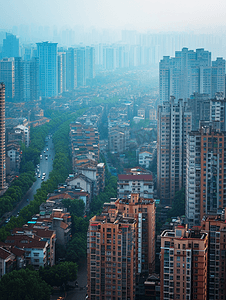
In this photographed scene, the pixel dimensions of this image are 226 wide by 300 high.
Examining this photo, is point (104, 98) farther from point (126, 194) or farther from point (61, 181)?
point (126, 194)

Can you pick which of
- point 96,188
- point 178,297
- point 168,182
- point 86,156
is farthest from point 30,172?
point 178,297

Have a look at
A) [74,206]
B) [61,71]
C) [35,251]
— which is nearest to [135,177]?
[74,206]

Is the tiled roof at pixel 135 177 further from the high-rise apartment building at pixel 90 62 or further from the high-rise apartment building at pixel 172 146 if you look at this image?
the high-rise apartment building at pixel 90 62

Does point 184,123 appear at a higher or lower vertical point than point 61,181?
higher

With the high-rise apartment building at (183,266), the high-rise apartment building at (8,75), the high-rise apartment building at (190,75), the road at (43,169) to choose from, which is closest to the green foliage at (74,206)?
the road at (43,169)

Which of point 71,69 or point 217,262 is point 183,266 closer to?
point 217,262

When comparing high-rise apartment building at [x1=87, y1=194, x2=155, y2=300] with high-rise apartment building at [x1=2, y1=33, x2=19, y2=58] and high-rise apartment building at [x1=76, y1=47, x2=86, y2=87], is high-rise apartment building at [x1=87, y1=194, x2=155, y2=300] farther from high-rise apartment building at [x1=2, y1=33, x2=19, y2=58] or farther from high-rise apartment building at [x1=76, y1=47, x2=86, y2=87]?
high-rise apartment building at [x1=76, y1=47, x2=86, y2=87]
